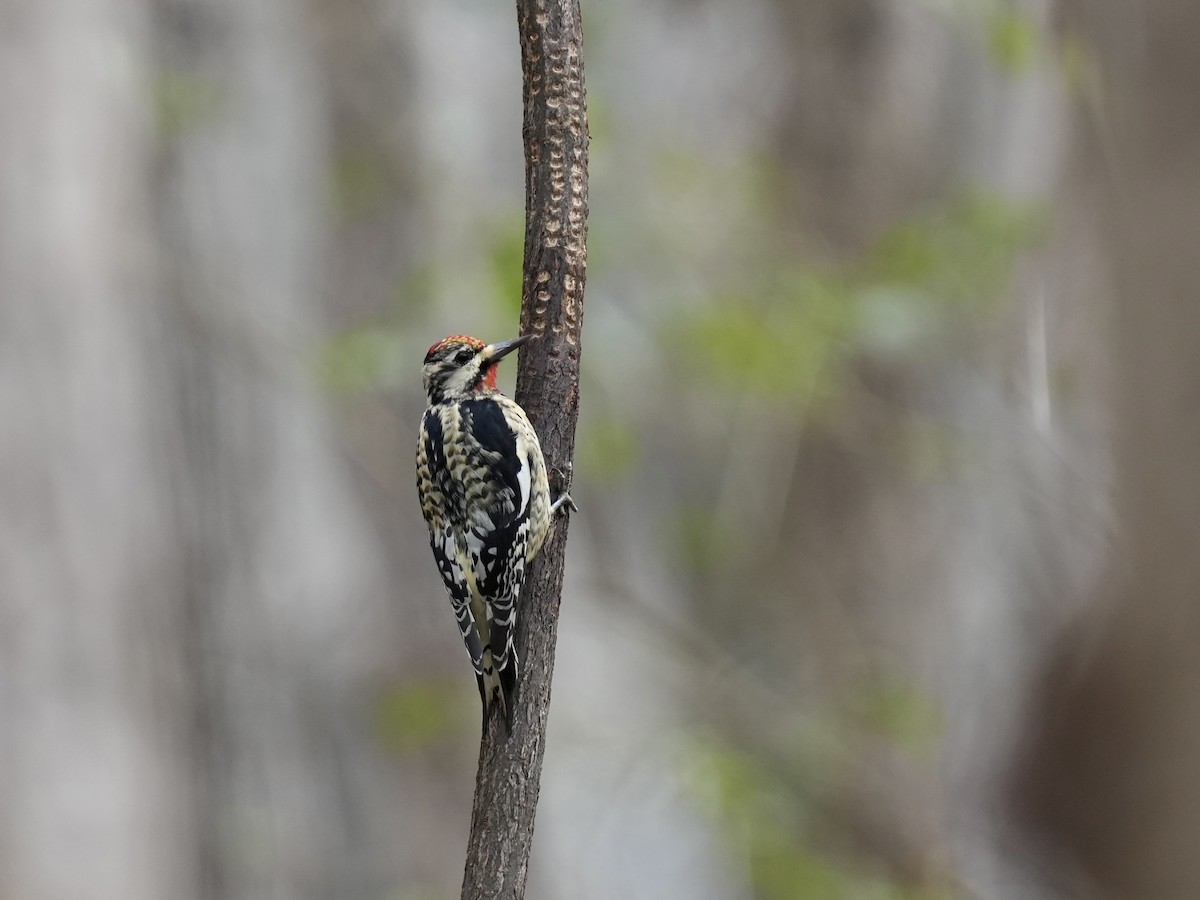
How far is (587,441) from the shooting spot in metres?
5.91

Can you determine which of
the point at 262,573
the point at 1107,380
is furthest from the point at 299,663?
the point at 1107,380

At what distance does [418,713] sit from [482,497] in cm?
368

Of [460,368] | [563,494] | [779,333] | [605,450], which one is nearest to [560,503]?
[563,494]

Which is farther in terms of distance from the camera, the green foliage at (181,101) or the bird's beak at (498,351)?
the green foliage at (181,101)

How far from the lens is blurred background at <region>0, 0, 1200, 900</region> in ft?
18.2

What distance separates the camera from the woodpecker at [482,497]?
106 inches

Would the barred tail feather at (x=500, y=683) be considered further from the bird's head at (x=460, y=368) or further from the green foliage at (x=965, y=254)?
the green foliage at (x=965, y=254)

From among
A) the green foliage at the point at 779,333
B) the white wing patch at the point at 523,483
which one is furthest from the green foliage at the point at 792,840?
the white wing patch at the point at 523,483

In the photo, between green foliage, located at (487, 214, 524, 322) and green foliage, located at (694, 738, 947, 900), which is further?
green foliage, located at (694, 738, 947, 900)

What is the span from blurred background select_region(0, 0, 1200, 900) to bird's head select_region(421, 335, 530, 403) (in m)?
1.72

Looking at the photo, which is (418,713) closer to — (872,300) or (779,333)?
(779,333)

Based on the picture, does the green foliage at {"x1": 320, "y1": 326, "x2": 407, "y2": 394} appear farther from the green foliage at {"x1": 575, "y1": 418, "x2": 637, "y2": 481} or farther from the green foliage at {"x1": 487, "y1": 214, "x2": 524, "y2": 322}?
the green foliage at {"x1": 575, "y1": 418, "x2": 637, "y2": 481}

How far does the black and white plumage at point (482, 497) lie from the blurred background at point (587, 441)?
1830mm

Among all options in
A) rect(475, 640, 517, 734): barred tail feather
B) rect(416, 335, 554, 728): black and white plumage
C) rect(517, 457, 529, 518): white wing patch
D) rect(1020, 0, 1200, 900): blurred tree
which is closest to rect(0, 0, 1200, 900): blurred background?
rect(1020, 0, 1200, 900): blurred tree
